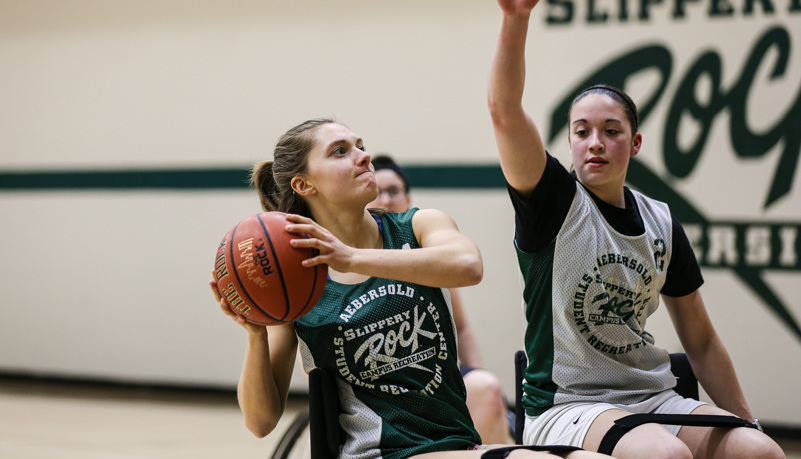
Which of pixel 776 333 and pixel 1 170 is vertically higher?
pixel 1 170

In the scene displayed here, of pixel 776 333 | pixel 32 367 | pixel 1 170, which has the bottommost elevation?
pixel 32 367

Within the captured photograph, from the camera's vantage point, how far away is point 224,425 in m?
4.54

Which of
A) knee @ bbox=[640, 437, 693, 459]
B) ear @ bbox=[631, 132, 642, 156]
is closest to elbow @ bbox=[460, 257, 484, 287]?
knee @ bbox=[640, 437, 693, 459]

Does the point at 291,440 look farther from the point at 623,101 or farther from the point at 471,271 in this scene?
the point at 623,101

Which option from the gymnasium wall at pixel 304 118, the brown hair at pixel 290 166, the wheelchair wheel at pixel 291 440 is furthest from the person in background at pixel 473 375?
the gymnasium wall at pixel 304 118

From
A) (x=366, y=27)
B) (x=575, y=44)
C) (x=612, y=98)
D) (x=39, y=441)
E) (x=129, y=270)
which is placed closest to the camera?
(x=612, y=98)

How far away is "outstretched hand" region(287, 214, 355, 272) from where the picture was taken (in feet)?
5.27

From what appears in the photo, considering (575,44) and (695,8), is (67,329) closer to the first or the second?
(575,44)

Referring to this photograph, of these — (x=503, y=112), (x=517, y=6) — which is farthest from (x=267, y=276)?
(x=517, y=6)

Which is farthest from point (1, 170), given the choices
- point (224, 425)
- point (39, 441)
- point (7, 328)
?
point (224, 425)

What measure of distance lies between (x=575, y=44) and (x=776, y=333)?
6.66 ft

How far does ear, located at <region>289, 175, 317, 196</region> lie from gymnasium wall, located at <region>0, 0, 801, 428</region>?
9.40 ft

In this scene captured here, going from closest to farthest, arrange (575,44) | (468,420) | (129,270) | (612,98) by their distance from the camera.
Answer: (468,420), (612,98), (575,44), (129,270)

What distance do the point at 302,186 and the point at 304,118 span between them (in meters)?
3.22
